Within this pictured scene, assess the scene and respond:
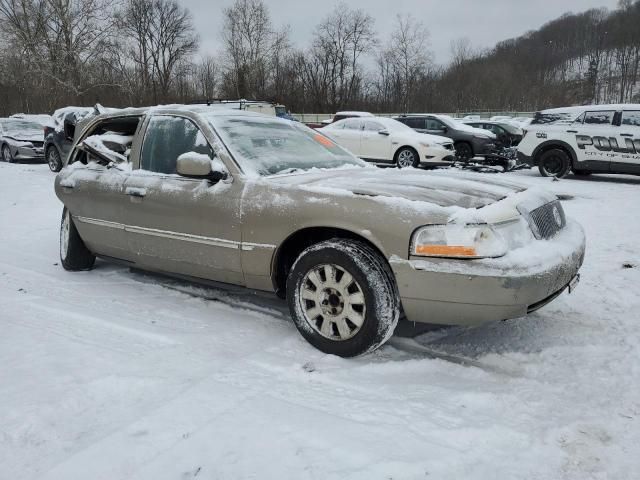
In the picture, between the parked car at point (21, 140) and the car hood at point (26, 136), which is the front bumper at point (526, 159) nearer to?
the parked car at point (21, 140)

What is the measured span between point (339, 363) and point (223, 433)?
0.89 metres

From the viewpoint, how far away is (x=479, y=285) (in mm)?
2662

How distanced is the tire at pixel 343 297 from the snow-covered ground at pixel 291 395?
15cm

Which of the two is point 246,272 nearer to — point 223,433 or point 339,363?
point 339,363

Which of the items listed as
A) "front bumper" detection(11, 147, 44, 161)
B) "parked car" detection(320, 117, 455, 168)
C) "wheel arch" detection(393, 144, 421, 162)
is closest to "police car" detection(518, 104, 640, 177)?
"parked car" detection(320, 117, 455, 168)

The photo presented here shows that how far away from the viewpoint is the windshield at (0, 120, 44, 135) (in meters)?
17.5

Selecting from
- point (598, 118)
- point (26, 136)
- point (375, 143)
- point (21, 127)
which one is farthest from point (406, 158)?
point (21, 127)

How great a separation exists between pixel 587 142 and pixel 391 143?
4716mm

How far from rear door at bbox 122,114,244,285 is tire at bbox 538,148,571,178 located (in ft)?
33.2

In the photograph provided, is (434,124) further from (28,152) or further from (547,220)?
(547,220)

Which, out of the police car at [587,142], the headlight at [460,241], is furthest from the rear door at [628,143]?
the headlight at [460,241]

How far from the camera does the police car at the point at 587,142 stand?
1069cm

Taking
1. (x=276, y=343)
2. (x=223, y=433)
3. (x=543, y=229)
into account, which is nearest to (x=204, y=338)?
(x=276, y=343)

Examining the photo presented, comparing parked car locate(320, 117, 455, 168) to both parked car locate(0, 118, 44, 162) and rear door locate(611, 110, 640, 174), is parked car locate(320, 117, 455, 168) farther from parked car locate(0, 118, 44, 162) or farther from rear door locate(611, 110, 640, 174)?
parked car locate(0, 118, 44, 162)
